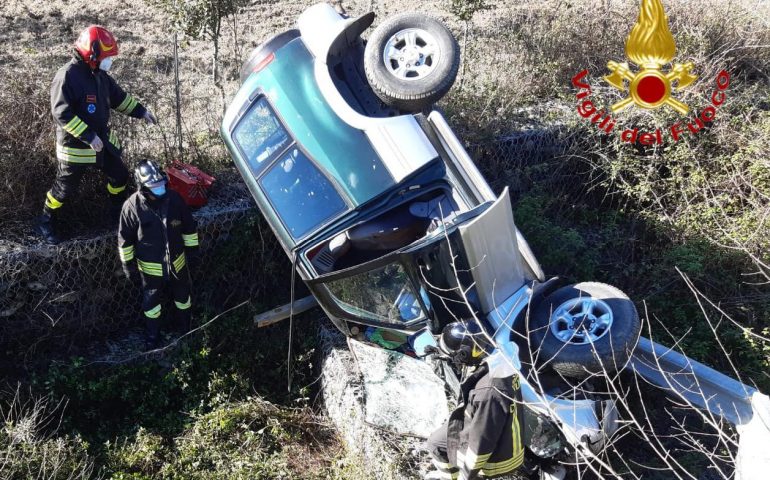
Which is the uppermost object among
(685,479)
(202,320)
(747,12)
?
(202,320)

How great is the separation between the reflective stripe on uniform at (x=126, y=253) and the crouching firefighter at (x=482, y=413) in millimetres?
2675

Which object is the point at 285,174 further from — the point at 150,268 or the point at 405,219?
the point at 150,268

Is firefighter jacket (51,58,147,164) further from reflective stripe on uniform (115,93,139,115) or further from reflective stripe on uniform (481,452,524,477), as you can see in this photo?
reflective stripe on uniform (481,452,524,477)

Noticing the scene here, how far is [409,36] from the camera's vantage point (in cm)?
570

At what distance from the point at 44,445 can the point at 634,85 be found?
6.62 metres

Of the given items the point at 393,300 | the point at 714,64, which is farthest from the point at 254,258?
the point at 714,64

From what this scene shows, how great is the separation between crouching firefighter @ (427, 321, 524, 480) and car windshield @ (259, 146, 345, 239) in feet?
4.44

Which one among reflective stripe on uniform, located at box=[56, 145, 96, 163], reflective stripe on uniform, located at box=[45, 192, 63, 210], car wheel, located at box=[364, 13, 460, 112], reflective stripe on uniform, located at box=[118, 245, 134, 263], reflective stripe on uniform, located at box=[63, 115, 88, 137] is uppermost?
reflective stripe on uniform, located at box=[63, 115, 88, 137]

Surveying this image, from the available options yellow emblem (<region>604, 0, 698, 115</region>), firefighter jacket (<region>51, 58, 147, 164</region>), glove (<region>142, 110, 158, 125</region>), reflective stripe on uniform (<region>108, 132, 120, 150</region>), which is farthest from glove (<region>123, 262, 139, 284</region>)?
yellow emblem (<region>604, 0, 698, 115</region>)

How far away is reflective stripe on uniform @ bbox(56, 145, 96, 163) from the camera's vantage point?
5531 mm

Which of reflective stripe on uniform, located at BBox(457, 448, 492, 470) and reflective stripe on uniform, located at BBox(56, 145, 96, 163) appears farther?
reflective stripe on uniform, located at BBox(56, 145, 96, 163)

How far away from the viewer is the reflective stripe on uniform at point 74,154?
553 cm

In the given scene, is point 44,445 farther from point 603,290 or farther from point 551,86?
point 551,86

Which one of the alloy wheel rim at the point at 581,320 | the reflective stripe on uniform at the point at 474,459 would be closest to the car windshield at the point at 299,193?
the alloy wheel rim at the point at 581,320
